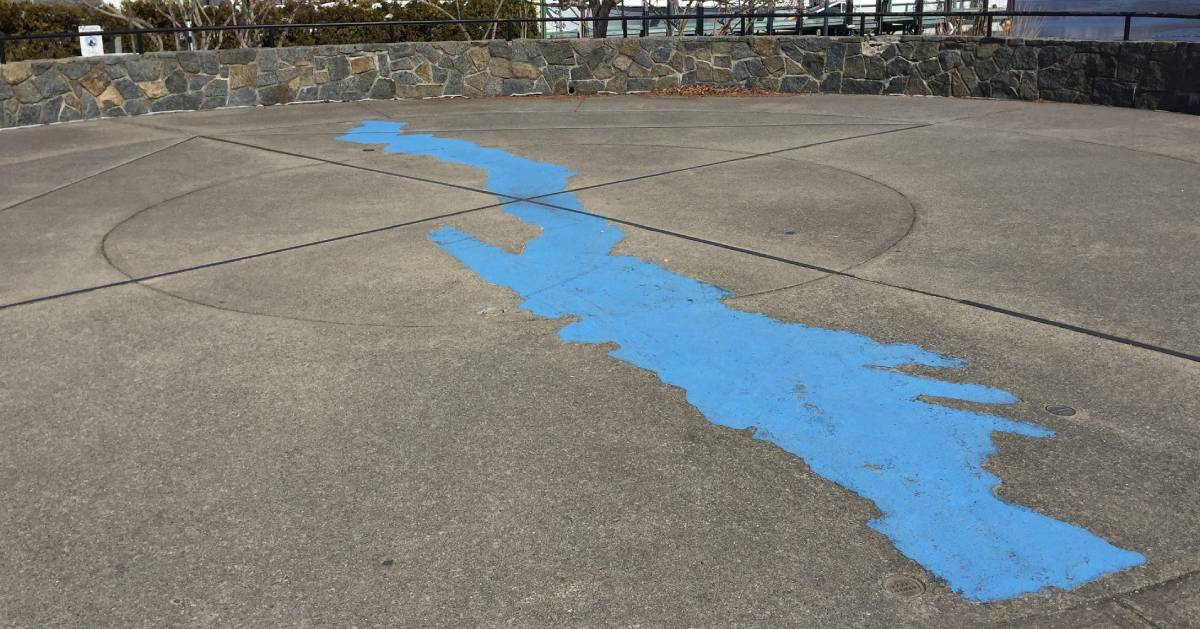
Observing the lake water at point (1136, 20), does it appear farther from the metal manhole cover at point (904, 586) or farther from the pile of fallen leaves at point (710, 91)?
the metal manhole cover at point (904, 586)

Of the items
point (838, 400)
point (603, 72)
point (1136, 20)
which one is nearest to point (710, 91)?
point (603, 72)

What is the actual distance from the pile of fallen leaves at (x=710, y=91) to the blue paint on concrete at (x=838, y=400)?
958cm

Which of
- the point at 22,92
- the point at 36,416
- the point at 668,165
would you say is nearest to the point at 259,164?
the point at 668,165

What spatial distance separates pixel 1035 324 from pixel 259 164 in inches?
339

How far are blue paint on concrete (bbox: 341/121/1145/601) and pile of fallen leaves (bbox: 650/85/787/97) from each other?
31.4 ft

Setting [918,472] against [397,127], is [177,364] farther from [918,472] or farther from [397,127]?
[397,127]

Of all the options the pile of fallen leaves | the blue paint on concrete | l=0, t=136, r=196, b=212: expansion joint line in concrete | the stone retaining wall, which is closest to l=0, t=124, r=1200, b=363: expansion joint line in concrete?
the blue paint on concrete

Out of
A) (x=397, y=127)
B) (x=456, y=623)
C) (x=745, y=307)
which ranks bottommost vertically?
(x=456, y=623)

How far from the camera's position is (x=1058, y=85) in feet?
47.3

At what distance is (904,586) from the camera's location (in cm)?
351

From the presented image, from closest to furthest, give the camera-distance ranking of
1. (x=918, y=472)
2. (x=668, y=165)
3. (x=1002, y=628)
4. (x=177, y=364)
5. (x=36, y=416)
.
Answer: (x=1002, y=628), (x=918, y=472), (x=36, y=416), (x=177, y=364), (x=668, y=165)

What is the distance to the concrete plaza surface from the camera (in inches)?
140

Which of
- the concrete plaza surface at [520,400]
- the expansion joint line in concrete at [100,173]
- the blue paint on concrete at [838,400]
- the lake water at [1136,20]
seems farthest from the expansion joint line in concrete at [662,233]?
the lake water at [1136,20]

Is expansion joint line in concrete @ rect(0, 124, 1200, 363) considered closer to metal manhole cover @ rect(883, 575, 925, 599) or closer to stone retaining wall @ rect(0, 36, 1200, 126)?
metal manhole cover @ rect(883, 575, 925, 599)
